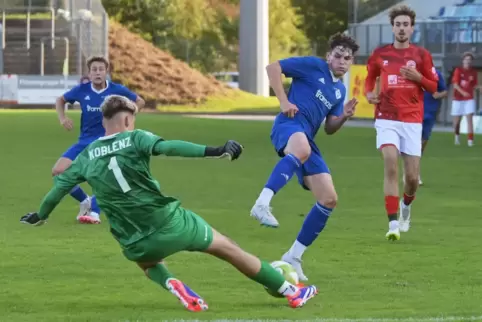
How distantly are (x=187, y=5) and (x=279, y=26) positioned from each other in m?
7.93

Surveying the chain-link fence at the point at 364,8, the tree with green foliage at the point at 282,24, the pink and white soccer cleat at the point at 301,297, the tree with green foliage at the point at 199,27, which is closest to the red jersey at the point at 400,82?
the pink and white soccer cleat at the point at 301,297

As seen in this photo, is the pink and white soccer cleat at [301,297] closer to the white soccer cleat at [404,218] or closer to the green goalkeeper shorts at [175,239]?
the green goalkeeper shorts at [175,239]

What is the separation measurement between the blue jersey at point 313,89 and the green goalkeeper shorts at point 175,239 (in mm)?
2457

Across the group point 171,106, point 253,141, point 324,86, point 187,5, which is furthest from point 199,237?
point 187,5

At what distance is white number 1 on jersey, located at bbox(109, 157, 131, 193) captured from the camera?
306 inches

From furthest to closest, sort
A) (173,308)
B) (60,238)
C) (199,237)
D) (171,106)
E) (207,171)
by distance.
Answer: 1. (171,106)
2. (207,171)
3. (60,238)
4. (173,308)
5. (199,237)

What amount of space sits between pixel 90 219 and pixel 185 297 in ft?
18.7

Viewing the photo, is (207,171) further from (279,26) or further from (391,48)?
(279,26)

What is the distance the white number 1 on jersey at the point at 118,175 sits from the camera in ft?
25.5

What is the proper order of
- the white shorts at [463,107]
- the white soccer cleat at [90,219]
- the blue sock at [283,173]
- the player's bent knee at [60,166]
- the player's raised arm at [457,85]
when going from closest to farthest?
the blue sock at [283,173] < the player's bent knee at [60,166] < the white soccer cleat at [90,219] < the player's raised arm at [457,85] < the white shorts at [463,107]

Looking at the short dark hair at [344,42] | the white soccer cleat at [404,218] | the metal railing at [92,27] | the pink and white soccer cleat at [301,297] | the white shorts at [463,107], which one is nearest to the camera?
the pink and white soccer cleat at [301,297]

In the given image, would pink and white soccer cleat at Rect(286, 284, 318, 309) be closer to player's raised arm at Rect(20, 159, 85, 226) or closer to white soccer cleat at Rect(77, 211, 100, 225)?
player's raised arm at Rect(20, 159, 85, 226)

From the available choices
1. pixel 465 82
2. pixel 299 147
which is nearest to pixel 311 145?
pixel 299 147

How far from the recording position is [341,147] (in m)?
29.1
